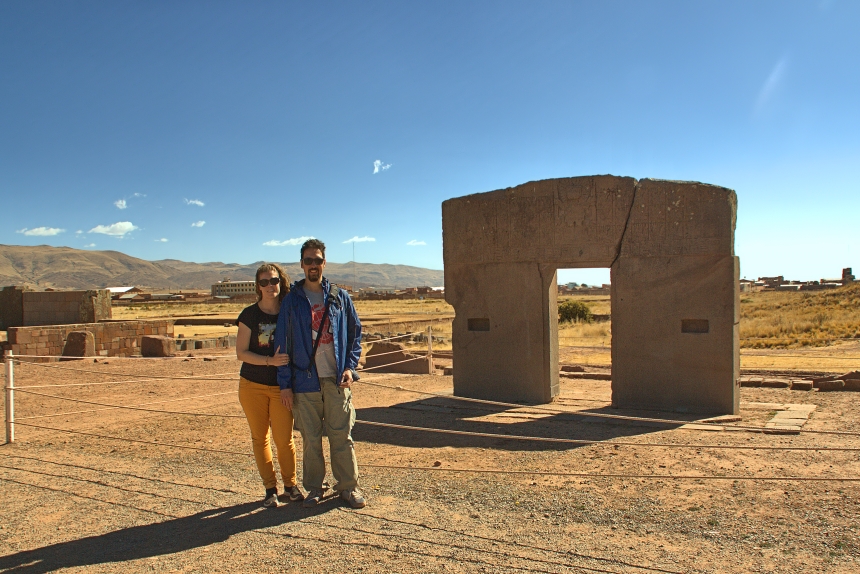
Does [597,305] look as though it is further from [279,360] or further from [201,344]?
[279,360]

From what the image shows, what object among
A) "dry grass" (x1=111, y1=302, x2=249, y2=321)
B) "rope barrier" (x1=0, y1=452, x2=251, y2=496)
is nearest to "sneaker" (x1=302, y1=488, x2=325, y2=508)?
"rope barrier" (x1=0, y1=452, x2=251, y2=496)

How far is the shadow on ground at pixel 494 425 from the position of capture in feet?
23.3

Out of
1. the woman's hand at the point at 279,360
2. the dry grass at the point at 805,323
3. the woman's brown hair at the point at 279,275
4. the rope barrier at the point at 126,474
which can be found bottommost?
the rope barrier at the point at 126,474

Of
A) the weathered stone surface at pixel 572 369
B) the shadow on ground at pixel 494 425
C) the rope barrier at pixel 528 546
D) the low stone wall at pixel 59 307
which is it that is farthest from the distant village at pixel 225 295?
the rope barrier at pixel 528 546

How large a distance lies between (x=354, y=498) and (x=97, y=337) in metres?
16.0

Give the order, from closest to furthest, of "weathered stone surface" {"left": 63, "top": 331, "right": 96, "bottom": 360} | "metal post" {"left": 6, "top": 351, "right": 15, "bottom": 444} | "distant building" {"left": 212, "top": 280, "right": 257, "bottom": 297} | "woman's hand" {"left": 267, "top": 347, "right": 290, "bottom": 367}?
"woman's hand" {"left": 267, "top": 347, "right": 290, "bottom": 367} → "metal post" {"left": 6, "top": 351, "right": 15, "bottom": 444} → "weathered stone surface" {"left": 63, "top": 331, "right": 96, "bottom": 360} → "distant building" {"left": 212, "top": 280, "right": 257, "bottom": 297}

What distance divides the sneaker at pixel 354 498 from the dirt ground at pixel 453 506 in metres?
0.09

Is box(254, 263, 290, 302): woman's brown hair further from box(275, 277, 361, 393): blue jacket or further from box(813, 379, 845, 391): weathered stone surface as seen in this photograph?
box(813, 379, 845, 391): weathered stone surface

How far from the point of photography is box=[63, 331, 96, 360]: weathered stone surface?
15805 mm

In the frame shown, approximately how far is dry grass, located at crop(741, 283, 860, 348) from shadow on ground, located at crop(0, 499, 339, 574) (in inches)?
702

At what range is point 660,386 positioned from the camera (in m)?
8.26

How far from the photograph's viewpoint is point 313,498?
4.68 meters

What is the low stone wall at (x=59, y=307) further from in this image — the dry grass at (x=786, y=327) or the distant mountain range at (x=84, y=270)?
the distant mountain range at (x=84, y=270)

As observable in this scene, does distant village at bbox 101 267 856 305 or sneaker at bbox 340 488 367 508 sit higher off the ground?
distant village at bbox 101 267 856 305
